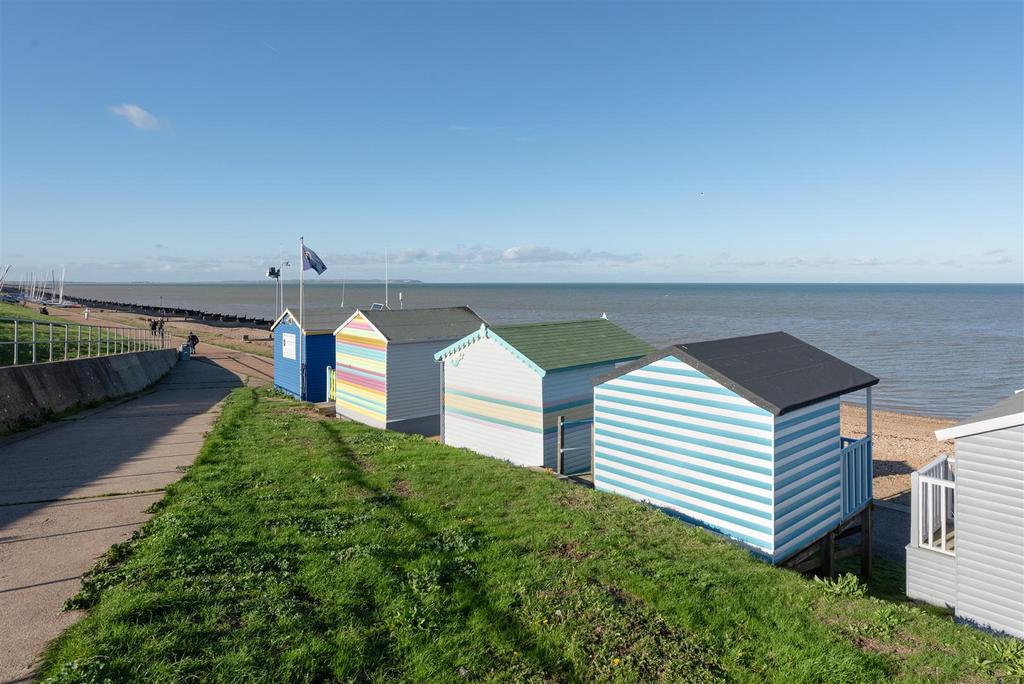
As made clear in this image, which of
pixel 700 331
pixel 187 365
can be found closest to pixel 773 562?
pixel 187 365

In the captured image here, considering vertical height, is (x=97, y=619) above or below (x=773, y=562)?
above

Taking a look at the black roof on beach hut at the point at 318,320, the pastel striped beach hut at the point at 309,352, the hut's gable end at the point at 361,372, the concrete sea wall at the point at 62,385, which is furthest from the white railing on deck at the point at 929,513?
the black roof on beach hut at the point at 318,320

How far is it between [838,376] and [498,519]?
6.86m

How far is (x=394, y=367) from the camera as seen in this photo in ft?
65.7

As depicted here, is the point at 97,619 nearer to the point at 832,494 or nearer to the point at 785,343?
the point at 832,494

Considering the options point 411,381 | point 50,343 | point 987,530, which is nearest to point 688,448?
point 987,530

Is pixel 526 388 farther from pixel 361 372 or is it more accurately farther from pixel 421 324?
pixel 361 372

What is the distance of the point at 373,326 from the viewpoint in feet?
66.2

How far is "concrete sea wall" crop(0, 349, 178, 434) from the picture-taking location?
1578 cm

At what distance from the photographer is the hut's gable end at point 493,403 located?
1430 cm

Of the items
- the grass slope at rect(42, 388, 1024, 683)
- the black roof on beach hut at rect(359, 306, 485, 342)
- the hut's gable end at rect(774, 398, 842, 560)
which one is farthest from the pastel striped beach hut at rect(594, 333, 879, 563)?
the black roof on beach hut at rect(359, 306, 485, 342)

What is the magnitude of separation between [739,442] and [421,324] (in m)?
13.6

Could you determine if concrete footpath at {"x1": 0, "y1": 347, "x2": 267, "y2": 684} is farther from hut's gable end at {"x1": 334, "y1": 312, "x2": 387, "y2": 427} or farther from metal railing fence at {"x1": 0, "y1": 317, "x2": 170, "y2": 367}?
hut's gable end at {"x1": 334, "y1": 312, "x2": 387, "y2": 427}

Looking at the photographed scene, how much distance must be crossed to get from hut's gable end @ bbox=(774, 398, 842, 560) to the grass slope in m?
1.34
